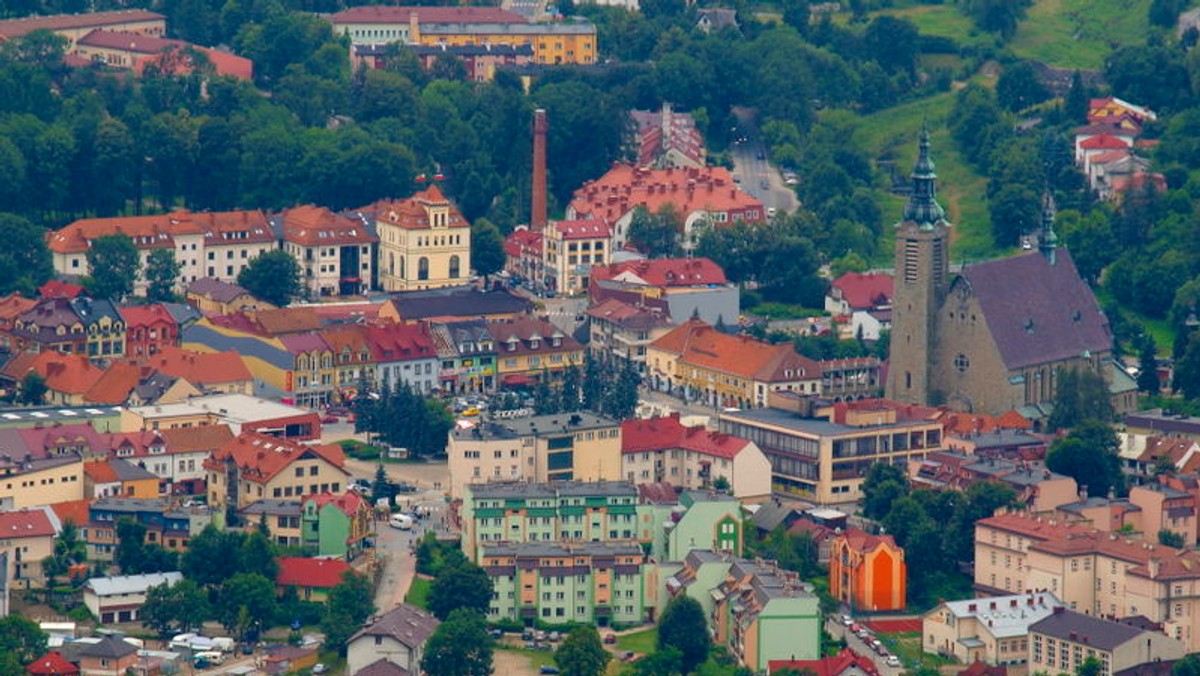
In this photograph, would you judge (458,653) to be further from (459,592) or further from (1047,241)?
(1047,241)

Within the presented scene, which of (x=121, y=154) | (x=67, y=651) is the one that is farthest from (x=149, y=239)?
(x=67, y=651)

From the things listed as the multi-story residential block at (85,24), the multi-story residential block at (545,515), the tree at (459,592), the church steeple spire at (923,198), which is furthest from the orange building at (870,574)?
the multi-story residential block at (85,24)

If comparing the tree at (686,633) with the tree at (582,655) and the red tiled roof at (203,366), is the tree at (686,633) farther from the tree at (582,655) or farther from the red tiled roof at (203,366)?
the red tiled roof at (203,366)

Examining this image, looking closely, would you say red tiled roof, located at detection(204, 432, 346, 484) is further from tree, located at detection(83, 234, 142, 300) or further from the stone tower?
→ tree, located at detection(83, 234, 142, 300)

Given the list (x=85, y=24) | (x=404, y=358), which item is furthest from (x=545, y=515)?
(x=85, y=24)

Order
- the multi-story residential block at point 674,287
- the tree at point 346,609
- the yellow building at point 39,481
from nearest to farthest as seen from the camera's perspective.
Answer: the tree at point 346,609, the yellow building at point 39,481, the multi-story residential block at point 674,287
